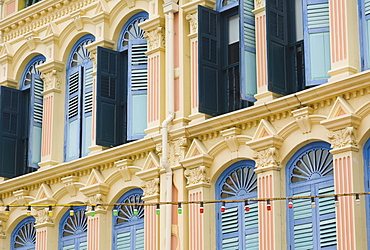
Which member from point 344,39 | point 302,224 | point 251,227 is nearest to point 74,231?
point 251,227

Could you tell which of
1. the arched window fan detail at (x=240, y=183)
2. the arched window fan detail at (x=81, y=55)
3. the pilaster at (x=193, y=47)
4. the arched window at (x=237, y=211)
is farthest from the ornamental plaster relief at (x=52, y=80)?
the arched window fan detail at (x=240, y=183)

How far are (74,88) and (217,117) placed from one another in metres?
4.78

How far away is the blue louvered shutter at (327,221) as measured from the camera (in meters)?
16.2

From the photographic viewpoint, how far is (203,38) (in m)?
18.8

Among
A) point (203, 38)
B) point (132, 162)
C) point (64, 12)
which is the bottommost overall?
point (132, 162)

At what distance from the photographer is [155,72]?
782 inches

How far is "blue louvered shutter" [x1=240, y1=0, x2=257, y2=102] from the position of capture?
17.9 meters

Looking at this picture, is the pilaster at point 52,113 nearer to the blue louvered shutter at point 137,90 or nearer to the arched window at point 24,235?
the arched window at point 24,235

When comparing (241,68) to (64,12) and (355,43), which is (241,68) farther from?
(64,12)

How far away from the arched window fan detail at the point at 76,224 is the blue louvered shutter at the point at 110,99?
5.24 feet

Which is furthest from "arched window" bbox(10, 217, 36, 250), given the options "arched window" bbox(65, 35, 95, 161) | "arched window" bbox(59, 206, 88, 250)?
"arched window" bbox(65, 35, 95, 161)

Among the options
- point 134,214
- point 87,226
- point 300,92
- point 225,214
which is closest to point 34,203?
point 87,226

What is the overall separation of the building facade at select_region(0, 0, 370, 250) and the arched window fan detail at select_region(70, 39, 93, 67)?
4 centimetres

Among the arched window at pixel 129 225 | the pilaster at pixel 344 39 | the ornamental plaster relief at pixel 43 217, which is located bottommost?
the arched window at pixel 129 225
